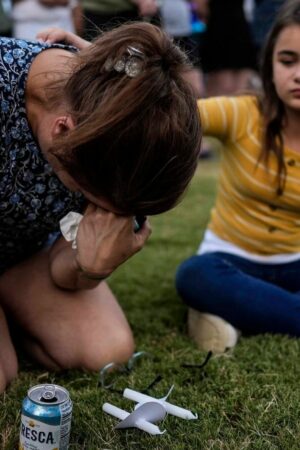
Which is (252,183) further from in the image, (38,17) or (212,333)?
(38,17)

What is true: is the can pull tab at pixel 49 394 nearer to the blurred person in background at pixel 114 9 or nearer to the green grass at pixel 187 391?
the green grass at pixel 187 391

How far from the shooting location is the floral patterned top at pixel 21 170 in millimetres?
1595

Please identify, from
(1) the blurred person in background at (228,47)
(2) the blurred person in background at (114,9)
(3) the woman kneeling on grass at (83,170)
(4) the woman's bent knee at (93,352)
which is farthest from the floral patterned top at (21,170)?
(1) the blurred person in background at (228,47)

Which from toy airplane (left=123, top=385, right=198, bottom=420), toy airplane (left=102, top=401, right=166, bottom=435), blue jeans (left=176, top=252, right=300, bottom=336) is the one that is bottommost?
blue jeans (left=176, top=252, right=300, bottom=336)

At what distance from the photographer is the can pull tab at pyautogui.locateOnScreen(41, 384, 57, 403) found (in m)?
1.31

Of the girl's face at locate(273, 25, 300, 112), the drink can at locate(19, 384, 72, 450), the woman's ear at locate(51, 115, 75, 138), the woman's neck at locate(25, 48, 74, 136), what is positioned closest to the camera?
the drink can at locate(19, 384, 72, 450)

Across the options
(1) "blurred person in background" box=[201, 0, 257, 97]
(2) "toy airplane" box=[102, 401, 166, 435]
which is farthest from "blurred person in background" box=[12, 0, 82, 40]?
(2) "toy airplane" box=[102, 401, 166, 435]

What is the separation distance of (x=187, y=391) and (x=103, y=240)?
1.20 feet

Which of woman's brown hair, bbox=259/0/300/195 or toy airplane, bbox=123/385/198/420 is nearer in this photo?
toy airplane, bbox=123/385/198/420

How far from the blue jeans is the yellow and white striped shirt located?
0.10 meters

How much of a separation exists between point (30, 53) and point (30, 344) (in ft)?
2.37

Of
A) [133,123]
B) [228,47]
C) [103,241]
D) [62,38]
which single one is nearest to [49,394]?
[103,241]

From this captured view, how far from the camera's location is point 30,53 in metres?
1.64

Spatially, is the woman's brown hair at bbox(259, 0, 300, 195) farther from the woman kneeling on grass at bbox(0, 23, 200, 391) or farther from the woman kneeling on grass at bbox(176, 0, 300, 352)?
the woman kneeling on grass at bbox(0, 23, 200, 391)
